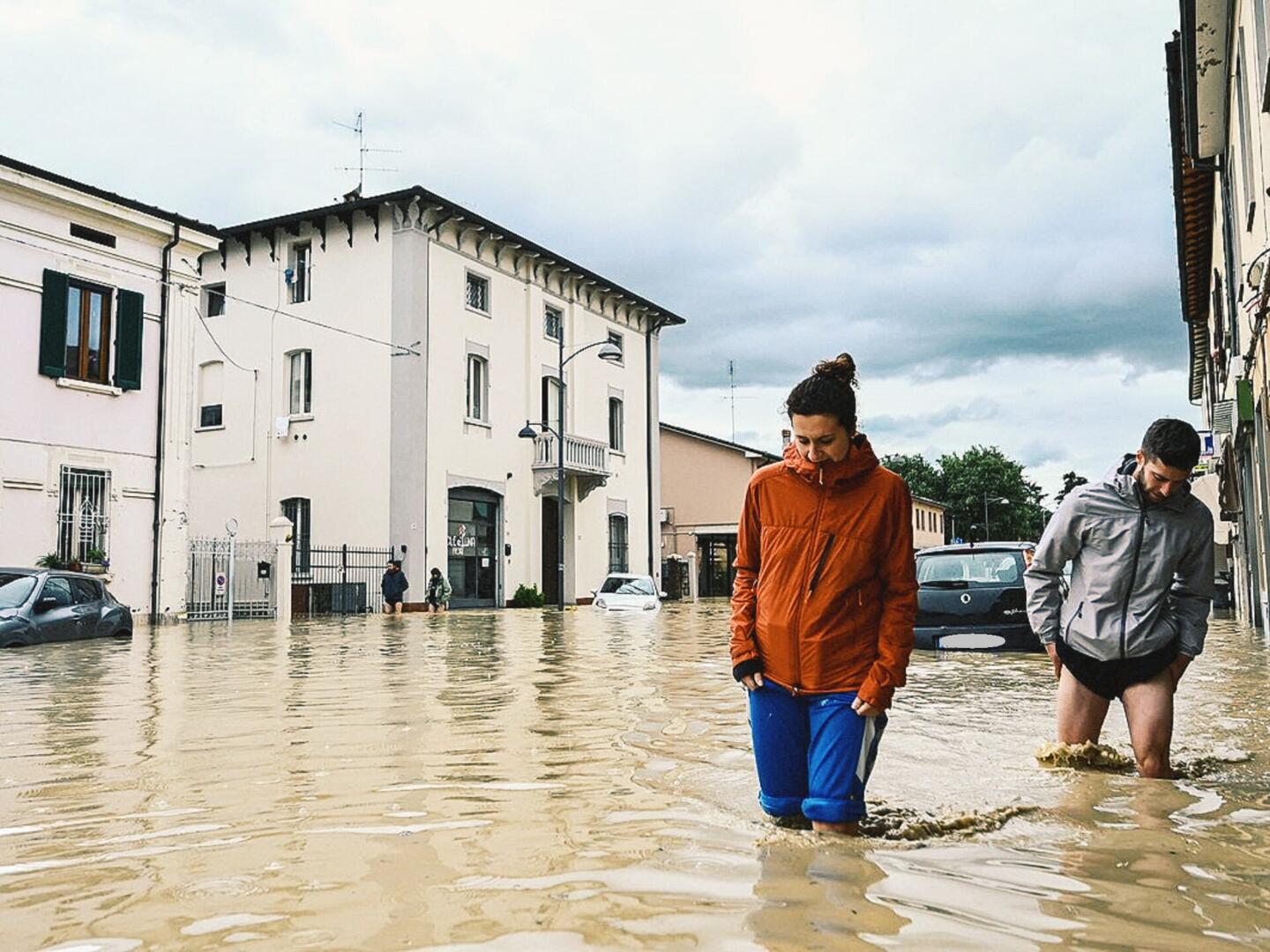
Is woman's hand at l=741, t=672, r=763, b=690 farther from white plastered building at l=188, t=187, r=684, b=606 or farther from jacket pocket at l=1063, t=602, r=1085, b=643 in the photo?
white plastered building at l=188, t=187, r=684, b=606

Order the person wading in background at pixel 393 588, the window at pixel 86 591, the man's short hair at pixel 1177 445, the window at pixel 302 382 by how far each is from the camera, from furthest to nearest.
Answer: the window at pixel 302 382 < the person wading in background at pixel 393 588 < the window at pixel 86 591 < the man's short hair at pixel 1177 445

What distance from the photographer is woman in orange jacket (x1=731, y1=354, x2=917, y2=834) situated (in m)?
3.87

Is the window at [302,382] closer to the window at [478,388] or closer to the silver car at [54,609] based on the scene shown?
the window at [478,388]

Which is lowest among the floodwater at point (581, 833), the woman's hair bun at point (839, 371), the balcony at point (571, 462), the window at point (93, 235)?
the floodwater at point (581, 833)

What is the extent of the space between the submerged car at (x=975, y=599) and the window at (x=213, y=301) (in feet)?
87.2

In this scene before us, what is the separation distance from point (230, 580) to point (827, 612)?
24297 millimetres

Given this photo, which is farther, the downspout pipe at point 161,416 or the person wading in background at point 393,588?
the person wading in background at point 393,588

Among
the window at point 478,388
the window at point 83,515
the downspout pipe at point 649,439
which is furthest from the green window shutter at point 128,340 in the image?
the downspout pipe at point 649,439

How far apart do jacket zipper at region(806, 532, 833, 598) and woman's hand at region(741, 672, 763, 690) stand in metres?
0.33

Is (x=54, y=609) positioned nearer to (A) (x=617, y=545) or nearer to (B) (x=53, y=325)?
(B) (x=53, y=325)

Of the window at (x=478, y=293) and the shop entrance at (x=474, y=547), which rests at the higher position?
the window at (x=478, y=293)

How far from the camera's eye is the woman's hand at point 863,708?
12.5ft

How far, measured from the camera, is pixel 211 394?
33875 millimetres

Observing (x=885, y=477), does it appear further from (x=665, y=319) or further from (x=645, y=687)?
(x=665, y=319)
